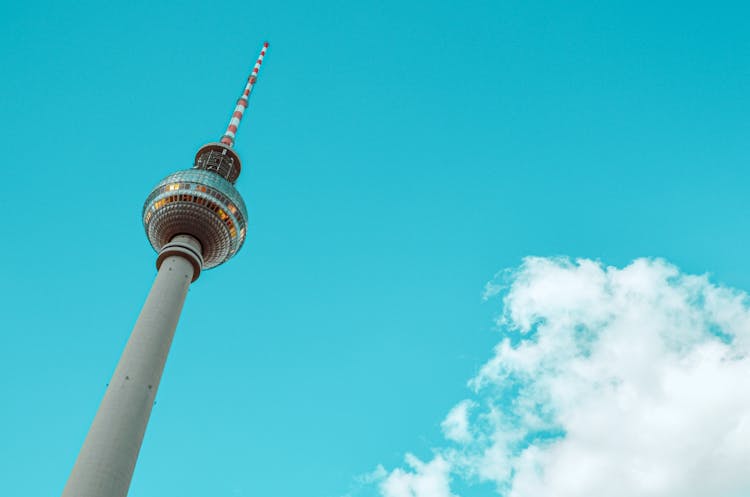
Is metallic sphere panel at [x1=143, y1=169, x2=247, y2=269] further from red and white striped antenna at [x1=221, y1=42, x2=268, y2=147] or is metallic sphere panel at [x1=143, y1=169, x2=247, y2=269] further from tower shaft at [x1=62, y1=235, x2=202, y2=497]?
red and white striped antenna at [x1=221, y1=42, x2=268, y2=147]

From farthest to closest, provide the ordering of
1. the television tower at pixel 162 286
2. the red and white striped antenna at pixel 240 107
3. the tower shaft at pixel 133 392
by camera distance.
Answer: the red and white striped antenna at pixel 240 107
the television tower at pixel 162 286
the tower shaft at pixel 133 392

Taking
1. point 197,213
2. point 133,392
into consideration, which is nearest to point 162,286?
point 197,213

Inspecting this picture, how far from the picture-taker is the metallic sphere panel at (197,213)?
65500 millimetres

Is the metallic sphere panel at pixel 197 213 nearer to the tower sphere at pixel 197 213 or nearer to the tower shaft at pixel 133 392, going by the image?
the tower sphere at pixel 197 213

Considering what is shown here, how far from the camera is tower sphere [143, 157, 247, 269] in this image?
2579 inches

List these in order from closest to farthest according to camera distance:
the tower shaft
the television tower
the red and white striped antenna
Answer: the tower shaft
the television tower
the red and white striped antenna

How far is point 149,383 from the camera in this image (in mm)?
48406

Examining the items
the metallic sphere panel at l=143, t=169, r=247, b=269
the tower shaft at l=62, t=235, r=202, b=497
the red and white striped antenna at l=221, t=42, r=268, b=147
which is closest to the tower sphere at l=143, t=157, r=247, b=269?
the metallic sphere panel at l=143, t=169, r=247, b=269

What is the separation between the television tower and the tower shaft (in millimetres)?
62

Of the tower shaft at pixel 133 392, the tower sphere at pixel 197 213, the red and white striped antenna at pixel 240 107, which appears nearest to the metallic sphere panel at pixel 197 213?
the tower sphere at pixel 197 213

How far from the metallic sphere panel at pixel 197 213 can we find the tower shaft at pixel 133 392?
4953 millimetres

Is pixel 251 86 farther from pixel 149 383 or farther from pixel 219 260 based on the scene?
pixel 149 383

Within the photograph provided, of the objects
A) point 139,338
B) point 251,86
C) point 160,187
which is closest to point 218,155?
point 160,187

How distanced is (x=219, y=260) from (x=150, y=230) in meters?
7.93
